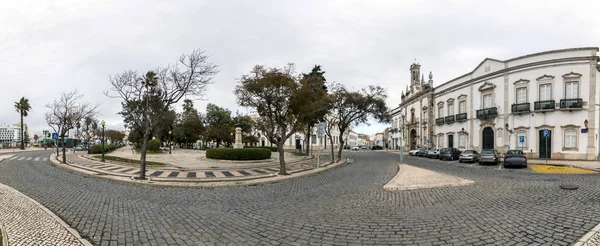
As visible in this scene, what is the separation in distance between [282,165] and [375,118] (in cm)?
1806

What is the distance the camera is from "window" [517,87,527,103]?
2645 cm

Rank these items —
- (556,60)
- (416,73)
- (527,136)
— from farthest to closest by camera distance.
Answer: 1. (416,73)
2. (527,136)
3. (556,60)

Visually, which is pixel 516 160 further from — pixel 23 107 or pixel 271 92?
pixel 23 107

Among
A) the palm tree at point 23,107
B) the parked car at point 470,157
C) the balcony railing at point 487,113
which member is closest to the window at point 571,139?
the balcony railing at point 487,113

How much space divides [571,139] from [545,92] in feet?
14.5

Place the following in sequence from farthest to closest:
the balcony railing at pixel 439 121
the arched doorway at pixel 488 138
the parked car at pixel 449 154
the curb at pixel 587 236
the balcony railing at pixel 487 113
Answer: the balcony railing at pixel 439 121, the arched doorway at pixel 488 138, the balcony railing at pixel 487 113, the parked car at pixel 449 154, the curb at pixel 587 236

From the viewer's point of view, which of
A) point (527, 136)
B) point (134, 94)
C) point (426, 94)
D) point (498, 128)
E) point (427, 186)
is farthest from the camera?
point (426, 94)

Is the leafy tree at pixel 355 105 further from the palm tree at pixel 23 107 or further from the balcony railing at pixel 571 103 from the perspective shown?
the palm tree at pixel 23 107

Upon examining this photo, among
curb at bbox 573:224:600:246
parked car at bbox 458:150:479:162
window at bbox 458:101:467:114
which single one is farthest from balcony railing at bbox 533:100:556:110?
curb at bbox 573:224:600:246

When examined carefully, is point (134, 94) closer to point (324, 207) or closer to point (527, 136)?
point (324, 207)

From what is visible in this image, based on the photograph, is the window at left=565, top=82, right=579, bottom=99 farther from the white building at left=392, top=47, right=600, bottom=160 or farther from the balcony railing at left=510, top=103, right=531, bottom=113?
the balcony railing at left=510, top=103, right=531, bottom=113

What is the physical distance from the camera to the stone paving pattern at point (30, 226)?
14.8 ft

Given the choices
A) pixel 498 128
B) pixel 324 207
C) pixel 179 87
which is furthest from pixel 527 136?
pixel 179 87

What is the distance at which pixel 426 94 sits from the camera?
43562 mm
